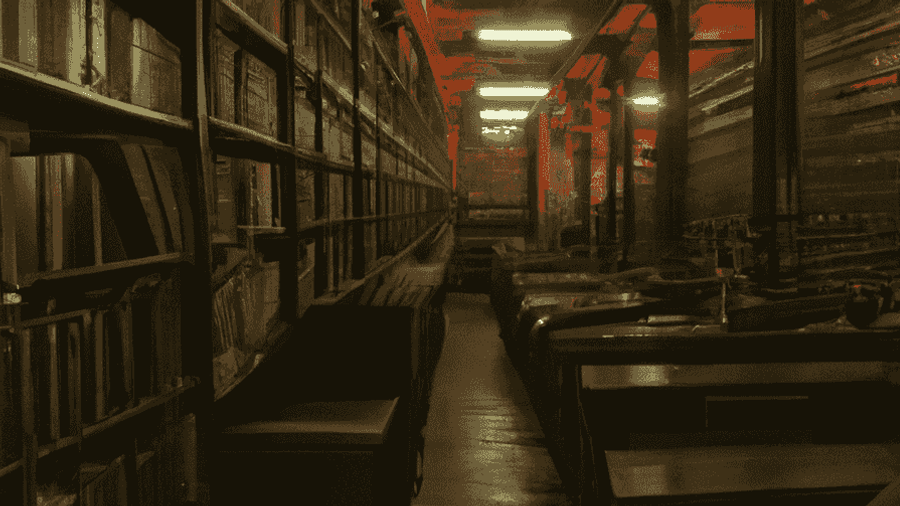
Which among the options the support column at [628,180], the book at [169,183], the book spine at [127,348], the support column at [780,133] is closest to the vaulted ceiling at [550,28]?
the support column at [628,180]

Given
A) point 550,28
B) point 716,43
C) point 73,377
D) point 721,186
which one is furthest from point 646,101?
point 73,377

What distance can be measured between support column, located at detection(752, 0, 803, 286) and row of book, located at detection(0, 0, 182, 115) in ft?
7.15

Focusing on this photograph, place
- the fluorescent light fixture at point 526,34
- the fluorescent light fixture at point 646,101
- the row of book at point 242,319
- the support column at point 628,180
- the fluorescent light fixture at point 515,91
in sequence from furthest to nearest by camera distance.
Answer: the fluorescent light fixture at point 515,91 → the fluorescent light fixture at point 646,101 → the fluorescent light fixture at point 526,34 → the support column at point 628,180 → the row of book at point 242,319

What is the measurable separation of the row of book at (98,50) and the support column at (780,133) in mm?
2180

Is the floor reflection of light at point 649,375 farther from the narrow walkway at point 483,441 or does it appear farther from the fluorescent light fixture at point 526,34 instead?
the fluorescent light fixture at point 526,34

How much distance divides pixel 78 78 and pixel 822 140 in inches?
135

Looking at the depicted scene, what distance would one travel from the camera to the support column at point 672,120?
12.0 feet

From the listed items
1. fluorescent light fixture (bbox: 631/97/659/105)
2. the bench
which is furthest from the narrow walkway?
fluorescent light fixture (bbox: 631/97/659/105)

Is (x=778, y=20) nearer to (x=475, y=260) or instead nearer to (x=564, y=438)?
(x=564, y=438)

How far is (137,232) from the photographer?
41.8 inches

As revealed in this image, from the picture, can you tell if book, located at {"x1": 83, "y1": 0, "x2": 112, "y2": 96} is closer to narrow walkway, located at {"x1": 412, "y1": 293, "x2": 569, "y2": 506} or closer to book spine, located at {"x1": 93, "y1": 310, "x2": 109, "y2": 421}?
book spine, located at {"x1": 93, "y1": 310, "x2": 109, "y2": 421}

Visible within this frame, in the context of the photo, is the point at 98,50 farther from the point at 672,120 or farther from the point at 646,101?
the point at 646,101

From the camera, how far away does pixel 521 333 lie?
248cm

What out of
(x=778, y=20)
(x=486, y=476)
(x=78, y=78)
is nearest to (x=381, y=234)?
(x=486, y=476)
